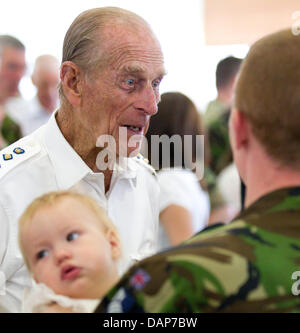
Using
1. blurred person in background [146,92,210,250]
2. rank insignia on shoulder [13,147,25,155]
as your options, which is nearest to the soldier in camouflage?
→ rank insignia on shoulder [13,147,25,155]

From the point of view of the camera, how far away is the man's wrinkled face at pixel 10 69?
3717mm

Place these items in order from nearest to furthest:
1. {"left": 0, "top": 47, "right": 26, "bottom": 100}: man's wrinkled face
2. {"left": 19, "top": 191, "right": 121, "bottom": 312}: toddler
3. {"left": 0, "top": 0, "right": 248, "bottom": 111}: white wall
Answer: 1. {"left": 19, "top": 191, "right": 121, "bottom": 312}: toddler
2. {"left": 0, "top": 47, "right": 26, "bottom": 100}: man's wrinkled face
3. {"left": 0, "top": 0, "right": 248, "bottom": 111}: white wall

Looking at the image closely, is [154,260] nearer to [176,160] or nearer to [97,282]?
[97,282]

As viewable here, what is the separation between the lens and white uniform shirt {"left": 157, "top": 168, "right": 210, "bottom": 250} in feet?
7.59

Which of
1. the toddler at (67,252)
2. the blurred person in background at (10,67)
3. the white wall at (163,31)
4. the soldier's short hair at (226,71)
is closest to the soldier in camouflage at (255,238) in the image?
the toddler at (67,252)

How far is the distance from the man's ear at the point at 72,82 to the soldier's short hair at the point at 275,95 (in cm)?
85

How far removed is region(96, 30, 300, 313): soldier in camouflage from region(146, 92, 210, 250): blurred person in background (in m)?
1.35

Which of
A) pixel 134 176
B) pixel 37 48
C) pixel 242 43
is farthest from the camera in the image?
pixel 242 43

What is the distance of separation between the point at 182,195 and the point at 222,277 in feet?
4.88

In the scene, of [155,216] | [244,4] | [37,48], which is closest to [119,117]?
[155,216]

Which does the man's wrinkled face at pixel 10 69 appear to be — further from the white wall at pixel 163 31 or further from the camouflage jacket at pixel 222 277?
the camouflage jacket at pixel 222 277

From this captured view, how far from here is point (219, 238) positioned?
89cm

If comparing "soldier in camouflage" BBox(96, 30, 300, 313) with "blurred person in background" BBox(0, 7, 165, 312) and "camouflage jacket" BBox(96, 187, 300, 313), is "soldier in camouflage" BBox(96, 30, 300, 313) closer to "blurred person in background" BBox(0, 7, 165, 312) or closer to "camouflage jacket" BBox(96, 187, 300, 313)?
"camouflage jacket" BBox(96, 187, 300, 313)

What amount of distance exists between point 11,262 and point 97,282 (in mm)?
463
